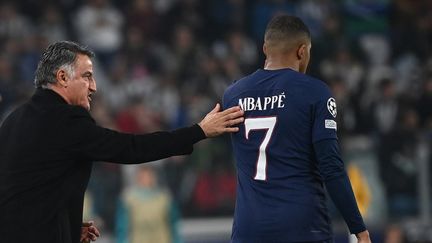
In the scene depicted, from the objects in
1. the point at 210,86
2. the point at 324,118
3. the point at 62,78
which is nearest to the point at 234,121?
the point at 324,118

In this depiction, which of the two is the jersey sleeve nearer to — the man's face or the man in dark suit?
the man in dark suit

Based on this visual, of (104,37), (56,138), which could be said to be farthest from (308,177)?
(104,37)

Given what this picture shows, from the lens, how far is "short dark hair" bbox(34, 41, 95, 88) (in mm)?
5695

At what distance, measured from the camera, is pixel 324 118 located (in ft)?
18.9

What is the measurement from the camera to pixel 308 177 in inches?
230

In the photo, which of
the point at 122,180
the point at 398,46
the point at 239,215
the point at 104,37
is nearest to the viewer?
the point at 239,215

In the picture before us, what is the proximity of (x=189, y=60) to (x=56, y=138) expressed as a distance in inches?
370

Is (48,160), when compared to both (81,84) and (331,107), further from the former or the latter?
(331,107)

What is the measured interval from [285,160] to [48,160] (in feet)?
4.42

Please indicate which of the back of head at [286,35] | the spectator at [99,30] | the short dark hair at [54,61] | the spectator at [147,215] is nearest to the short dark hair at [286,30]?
the back of head at [286,35]

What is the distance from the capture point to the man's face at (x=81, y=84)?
570cm

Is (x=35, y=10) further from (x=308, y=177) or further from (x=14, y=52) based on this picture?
(x=308, y=177)

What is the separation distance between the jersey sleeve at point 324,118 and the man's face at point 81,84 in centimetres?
129

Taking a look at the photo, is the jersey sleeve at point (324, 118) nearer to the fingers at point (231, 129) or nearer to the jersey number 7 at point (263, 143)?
the jersey number 7 at point (263, 143)
